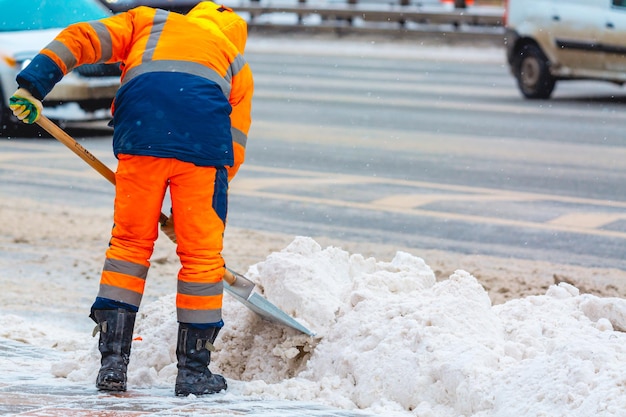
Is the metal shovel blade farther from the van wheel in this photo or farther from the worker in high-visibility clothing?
the van wheel

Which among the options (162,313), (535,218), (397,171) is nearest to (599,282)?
(535,218)

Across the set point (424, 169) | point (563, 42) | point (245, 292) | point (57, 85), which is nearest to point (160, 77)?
point (245, 292)

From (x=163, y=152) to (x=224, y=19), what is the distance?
23.6 inches

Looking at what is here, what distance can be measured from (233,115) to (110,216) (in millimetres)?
4077

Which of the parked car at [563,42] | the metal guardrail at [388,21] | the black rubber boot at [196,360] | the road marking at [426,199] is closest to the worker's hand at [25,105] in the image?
the black rubber boot at [196,360]

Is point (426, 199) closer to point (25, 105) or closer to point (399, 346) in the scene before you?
point (399, 346)

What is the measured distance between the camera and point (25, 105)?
438 cm

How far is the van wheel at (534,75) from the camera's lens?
16.5 m

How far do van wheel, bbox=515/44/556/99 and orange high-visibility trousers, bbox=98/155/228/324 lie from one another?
12.5 m

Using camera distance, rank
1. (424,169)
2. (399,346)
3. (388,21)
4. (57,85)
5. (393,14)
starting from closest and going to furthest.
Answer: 1. (399,346)
2. (424,169)
3. (57,85)
4. (393,14)
5. (388,21)

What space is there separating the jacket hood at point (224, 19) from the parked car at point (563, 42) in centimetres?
1153

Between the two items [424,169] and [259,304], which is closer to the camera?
[259,304]

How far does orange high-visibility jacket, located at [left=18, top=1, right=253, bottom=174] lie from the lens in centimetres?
436

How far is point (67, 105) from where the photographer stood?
40.4 ft
